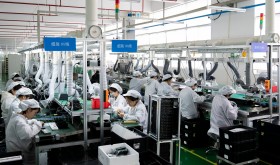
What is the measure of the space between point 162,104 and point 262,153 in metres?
2.59

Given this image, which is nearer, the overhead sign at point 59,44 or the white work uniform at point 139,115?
the overhead sign at point 59,44

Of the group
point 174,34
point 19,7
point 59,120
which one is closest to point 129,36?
point 174,34

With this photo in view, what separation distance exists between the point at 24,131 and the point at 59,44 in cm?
129

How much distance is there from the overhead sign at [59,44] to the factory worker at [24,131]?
883 millimetres

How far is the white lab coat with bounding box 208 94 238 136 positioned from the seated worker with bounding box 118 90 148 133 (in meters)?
1.34

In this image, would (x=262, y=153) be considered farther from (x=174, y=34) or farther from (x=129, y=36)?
(x=129, y=36)

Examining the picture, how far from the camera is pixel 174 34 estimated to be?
40.8 feet

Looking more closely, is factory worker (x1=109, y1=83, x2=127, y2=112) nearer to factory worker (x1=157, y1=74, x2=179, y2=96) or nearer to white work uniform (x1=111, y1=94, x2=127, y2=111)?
white work uniform (x1=111, y1=94, x2=127, y2=111)

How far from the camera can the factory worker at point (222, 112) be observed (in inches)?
195

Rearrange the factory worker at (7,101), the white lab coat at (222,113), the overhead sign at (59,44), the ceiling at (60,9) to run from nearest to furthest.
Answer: the overhead sign at (59,44) → the white lab coat at (222,113) → the factory worker at (7,101) → the ceiling at (60,9)

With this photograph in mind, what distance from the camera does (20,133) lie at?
3.71 m

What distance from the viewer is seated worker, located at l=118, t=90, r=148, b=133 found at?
482 centimetres

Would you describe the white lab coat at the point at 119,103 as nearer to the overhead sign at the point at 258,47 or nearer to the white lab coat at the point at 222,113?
the white lab coat at the point at 222,113

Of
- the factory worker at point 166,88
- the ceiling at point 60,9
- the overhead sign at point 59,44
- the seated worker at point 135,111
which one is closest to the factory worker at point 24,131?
the overhead sign at point 59,44
